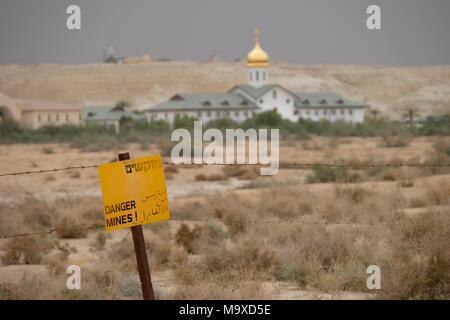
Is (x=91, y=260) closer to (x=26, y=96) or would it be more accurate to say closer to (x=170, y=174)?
(x=170, y=174)

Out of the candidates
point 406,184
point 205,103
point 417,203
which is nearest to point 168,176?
point 406,184

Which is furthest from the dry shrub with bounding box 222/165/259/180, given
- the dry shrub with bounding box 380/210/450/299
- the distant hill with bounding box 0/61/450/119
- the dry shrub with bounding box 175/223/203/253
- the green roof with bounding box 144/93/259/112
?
the distant hill with bounding box 0/61/450/119

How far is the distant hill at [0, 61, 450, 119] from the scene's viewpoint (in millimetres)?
159625

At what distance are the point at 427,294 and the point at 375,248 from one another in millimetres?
2528

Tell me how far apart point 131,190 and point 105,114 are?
100 m

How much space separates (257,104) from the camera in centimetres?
10550

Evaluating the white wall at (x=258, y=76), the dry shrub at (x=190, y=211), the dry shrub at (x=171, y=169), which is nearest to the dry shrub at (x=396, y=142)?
the dry shrub at (x=171, y=169)

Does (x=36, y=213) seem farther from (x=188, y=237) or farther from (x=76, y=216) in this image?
(x=188, y=237)

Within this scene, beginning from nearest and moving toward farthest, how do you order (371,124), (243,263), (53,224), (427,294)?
(427,294) → (243,263) → (53,224) → (371,124)

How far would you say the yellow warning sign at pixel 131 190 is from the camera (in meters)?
7.10

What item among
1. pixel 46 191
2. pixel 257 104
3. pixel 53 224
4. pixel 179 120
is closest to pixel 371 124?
pixel 257 104

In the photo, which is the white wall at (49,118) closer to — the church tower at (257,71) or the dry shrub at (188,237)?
the church tower at (257,71)

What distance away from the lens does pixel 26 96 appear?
163500 millimetres

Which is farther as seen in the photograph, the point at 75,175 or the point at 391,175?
the point at 75,175
